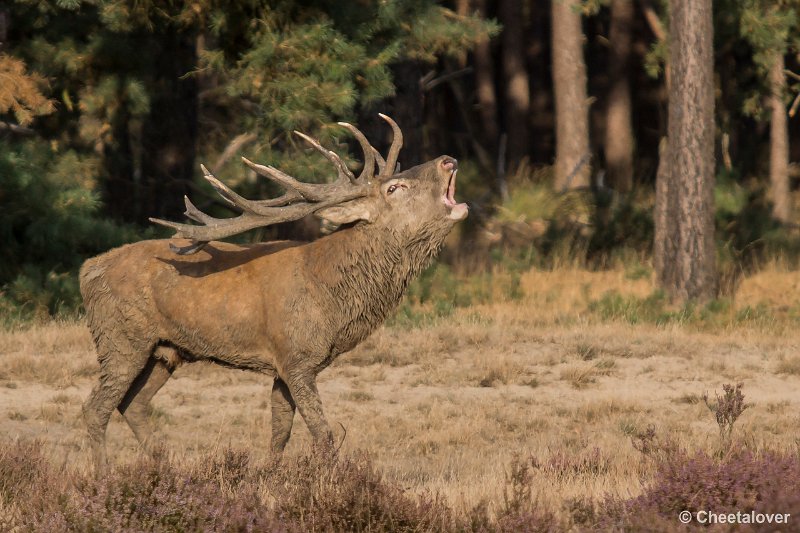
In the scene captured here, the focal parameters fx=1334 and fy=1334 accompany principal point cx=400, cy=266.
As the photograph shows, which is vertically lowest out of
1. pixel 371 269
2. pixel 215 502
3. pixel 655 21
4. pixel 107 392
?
pixel 107 392

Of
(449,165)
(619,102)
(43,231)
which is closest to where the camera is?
(449,165)

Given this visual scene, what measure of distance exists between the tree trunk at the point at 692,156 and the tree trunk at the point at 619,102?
29.6 ft

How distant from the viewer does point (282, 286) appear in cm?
842

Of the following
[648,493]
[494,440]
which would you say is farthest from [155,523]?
[494,440]

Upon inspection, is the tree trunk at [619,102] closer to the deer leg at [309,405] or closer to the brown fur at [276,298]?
the brown fur at [276,298]

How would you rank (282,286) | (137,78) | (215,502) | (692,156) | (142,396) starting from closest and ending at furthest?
1. (215,502)
2. (282,286)
3. (142,396)
4. (692,156)
5. (137,78)

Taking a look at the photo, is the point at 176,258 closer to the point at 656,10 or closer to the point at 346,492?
the point at 346,492

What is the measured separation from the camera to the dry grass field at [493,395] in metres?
9.04

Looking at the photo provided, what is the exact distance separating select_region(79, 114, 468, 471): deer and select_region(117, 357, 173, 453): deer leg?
24cm

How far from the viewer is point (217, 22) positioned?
14.5m

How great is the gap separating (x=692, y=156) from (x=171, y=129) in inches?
265

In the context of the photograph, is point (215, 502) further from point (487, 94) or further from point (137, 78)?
point (487, 94)

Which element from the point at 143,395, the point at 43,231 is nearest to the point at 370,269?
the point at 143,395

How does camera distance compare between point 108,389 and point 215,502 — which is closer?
point 215,502
